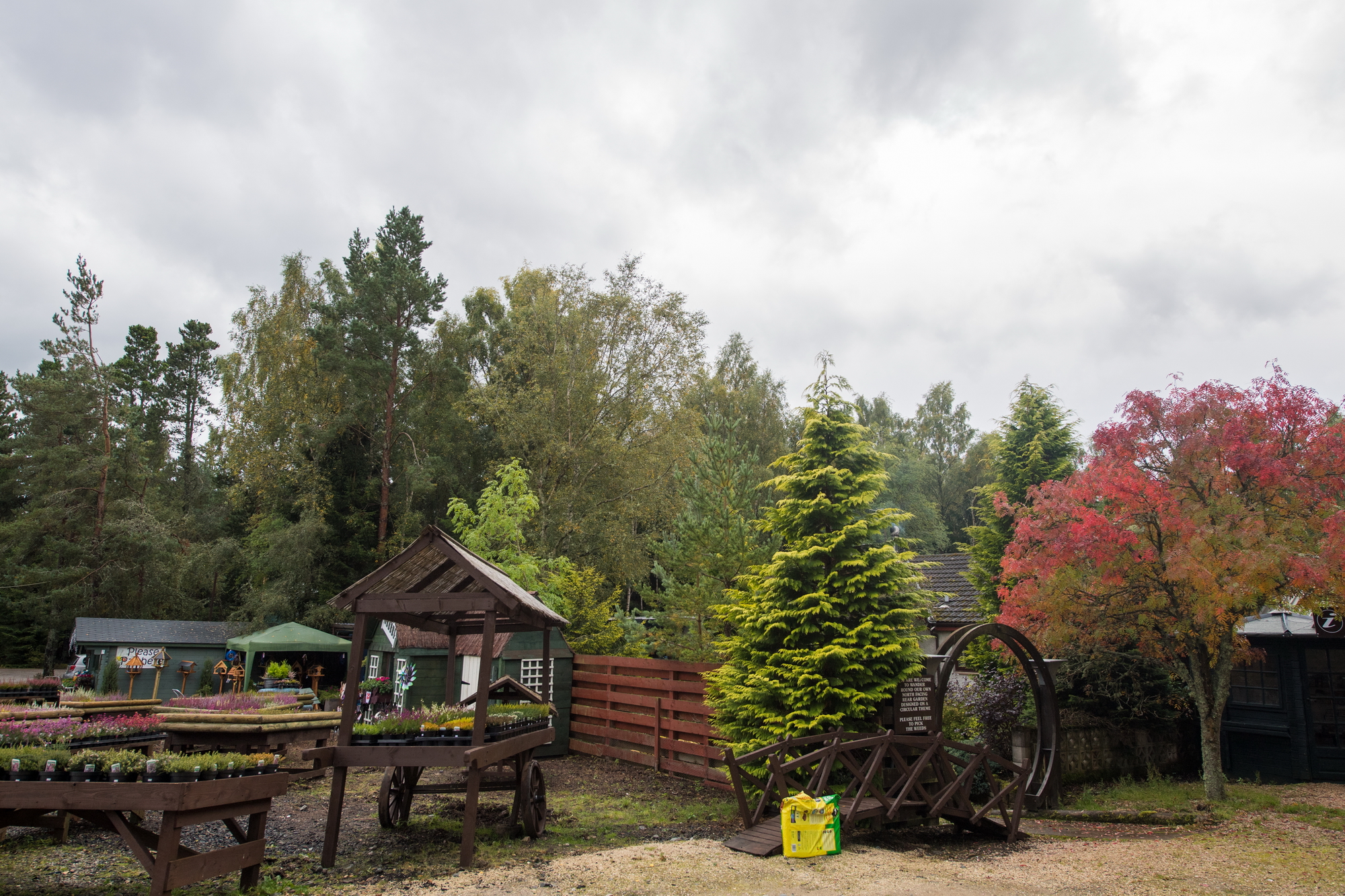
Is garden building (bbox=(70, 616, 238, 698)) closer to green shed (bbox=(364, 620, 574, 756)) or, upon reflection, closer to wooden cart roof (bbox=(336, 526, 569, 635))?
green shed (bbox=(364, 620, 574, 756))

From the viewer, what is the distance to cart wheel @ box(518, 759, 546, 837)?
721 cm

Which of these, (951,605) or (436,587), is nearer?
(436,587)

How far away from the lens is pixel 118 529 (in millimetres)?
23141

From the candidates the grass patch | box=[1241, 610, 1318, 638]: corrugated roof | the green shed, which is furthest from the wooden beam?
box=[1241, 610, 1318, 638]: corrugated roof

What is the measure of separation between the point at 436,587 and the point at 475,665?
6.95 metres

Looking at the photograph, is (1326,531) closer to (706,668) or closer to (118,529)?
(706,668)

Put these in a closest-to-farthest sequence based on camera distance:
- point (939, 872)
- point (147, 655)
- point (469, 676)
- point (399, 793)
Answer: point (939, 872) → point (399, 793) → point (469, 676) → point (147, 655)

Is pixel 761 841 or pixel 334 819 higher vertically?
pixel 334 819

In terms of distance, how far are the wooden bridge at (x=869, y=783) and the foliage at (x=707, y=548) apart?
3.84 metres

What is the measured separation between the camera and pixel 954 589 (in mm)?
17500

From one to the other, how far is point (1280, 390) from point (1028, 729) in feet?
18.3

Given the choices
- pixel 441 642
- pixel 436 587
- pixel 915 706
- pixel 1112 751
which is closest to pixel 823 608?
pixel 915 706

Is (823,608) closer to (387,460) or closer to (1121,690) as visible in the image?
(1121,690)

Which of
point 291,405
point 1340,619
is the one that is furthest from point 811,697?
point 291,405
